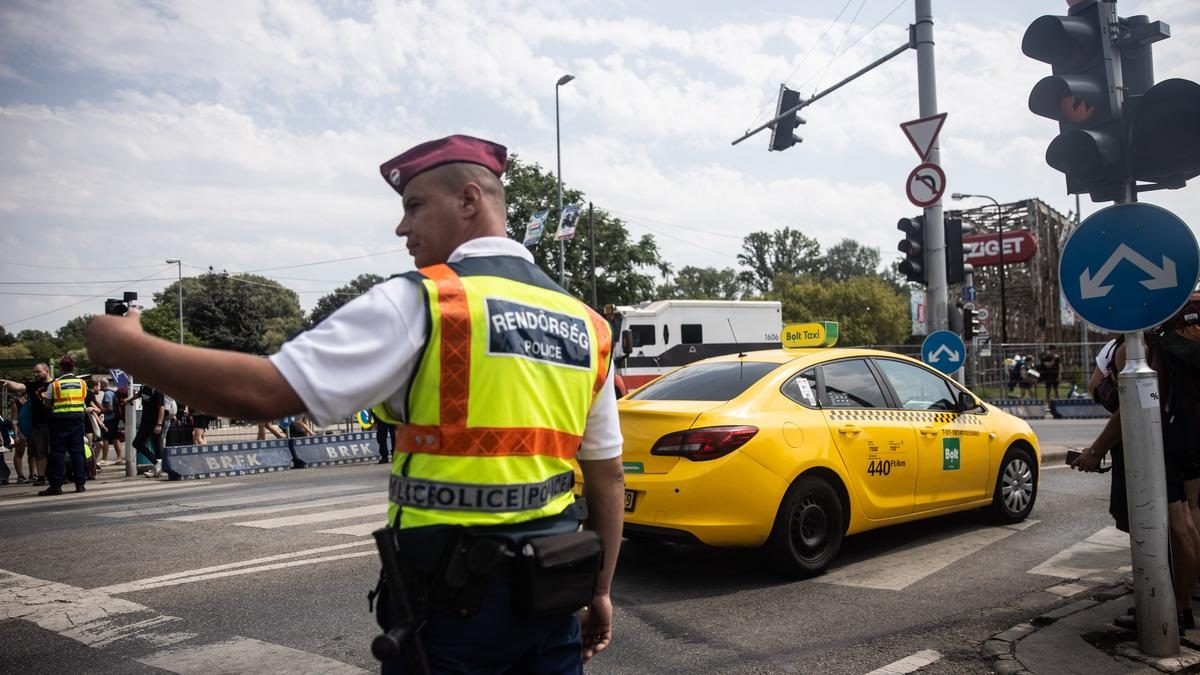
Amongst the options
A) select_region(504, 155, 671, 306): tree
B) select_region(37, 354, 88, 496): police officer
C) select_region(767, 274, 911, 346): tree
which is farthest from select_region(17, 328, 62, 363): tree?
select_region(37, 354, 88, 496): police officer

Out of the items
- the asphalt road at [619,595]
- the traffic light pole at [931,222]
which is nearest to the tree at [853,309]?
the traffic light pole at [931,222]

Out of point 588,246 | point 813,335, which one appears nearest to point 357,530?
point 813,335

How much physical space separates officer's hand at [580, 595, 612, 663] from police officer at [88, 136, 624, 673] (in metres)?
0.16

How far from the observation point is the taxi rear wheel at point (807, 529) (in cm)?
568

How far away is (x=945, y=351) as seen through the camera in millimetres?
11734

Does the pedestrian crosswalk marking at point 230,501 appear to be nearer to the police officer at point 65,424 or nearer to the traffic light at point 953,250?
the police officer at point 65,424

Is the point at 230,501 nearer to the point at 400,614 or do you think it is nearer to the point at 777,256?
the point at 400,614

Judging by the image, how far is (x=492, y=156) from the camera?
2154 millimetres

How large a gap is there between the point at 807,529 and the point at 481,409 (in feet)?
14.9

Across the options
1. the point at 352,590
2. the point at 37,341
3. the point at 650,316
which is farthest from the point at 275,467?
the point at 37,341

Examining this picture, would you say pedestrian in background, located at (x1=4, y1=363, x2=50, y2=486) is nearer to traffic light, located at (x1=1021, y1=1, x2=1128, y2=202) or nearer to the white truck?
traffic light, located at (x1=1021, y1=1, x2=1128, y2=202)

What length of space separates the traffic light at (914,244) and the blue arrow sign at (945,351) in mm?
897

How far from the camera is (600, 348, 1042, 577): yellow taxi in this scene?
18.2 feet

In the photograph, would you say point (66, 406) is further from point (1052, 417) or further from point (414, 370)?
point (1052, 417)
